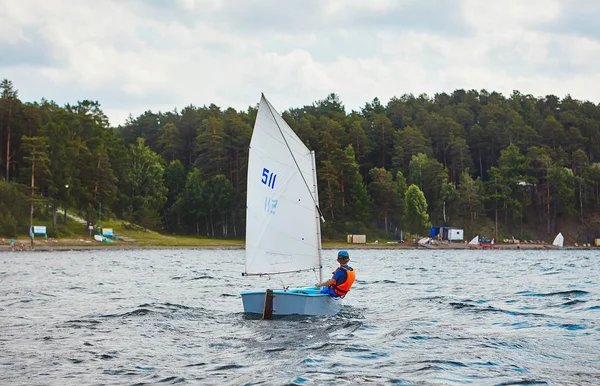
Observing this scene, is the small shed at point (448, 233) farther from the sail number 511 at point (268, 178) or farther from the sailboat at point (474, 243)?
the sail number 511 at point (268, 178)

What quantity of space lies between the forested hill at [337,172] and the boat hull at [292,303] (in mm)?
95456

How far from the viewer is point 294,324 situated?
981 inches

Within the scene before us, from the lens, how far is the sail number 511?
2733 cm

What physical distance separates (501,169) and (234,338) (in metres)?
157

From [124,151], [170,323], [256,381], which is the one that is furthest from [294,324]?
[124,151]

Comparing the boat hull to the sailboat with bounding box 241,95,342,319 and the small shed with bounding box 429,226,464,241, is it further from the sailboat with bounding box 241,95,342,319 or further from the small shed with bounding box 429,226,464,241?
the small shed with bounding box 429,226,464,241

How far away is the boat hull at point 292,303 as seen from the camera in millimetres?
25750

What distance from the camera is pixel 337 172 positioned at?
14938 cm

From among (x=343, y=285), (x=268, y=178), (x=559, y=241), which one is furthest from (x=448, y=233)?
(x=268, y=178)

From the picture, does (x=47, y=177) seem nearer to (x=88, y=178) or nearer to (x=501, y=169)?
(x=88, y=178)

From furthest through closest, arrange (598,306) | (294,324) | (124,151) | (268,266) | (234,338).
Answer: (124,151), (598,306), (268,266), (294,324), (234,338)

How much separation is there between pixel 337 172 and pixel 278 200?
401ft

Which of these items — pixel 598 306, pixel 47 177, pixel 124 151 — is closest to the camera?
pixel 598 306

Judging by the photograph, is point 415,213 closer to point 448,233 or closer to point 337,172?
point 448,233
